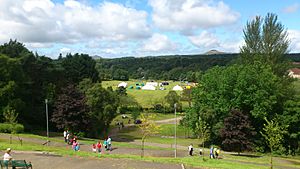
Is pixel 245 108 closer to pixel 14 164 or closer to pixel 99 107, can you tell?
pixel 99 107

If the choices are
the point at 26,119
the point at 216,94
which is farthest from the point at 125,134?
the point at 216,94

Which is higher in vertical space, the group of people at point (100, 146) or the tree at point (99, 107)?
the tree at point (99, 107)

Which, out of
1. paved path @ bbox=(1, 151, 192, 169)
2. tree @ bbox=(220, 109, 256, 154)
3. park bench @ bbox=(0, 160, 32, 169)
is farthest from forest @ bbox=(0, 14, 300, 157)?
park bench @ bbox=(0, 160, 32, 169)

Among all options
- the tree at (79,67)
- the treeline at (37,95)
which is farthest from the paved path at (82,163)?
the tree at (79,67)

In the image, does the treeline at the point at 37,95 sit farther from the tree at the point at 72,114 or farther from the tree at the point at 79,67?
the tree at the point at 79,67

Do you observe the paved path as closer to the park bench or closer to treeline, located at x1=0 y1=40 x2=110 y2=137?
the park bench

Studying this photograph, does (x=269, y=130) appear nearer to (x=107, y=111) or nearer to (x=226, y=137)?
(x=226, y=137)

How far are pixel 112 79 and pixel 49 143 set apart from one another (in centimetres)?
12393

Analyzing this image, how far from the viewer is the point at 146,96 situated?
108 metres

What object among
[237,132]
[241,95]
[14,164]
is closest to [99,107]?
[241,95]

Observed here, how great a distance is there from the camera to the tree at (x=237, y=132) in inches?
1531

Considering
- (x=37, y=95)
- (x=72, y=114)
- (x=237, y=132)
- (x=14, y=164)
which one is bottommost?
(x=237, y=132)

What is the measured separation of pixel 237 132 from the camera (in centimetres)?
3900

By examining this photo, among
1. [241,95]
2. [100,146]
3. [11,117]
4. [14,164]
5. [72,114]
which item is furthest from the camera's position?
[72,114]
